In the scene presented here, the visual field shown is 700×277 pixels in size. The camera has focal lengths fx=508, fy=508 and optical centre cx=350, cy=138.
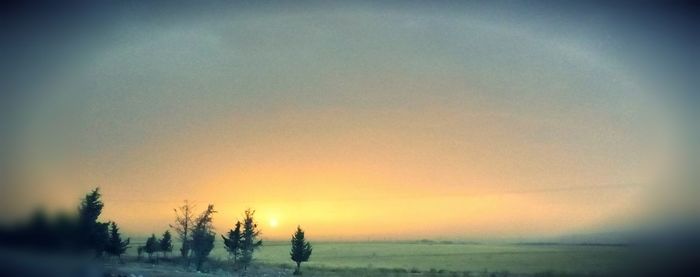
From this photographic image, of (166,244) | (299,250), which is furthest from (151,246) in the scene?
(299,250)

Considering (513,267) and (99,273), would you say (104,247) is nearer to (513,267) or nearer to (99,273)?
(99,273)

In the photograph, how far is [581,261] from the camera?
25.9 feet

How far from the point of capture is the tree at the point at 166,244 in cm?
943

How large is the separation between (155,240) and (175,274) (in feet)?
5.26

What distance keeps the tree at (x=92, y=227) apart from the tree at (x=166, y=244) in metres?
1.14

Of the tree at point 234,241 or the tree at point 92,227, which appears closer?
the tree at point 92,227

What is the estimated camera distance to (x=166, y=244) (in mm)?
9531

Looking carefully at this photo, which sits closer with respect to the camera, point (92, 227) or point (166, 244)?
point (92, 227)

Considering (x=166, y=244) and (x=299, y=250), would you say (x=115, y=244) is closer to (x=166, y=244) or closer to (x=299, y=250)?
(x=166, y=244)

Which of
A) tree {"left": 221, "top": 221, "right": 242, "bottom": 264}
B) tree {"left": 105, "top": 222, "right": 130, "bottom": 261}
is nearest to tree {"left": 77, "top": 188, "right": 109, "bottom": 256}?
tree {"left": 105, "top": 222, "right": 130, "bottom": 261}

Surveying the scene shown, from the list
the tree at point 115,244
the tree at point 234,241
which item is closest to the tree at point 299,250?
the tree at point 234,241

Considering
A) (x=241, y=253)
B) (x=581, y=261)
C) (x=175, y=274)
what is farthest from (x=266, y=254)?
(x=581, y=261)

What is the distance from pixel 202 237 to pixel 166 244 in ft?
2.16

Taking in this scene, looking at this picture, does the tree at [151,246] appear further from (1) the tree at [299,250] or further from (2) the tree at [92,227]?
(1) the tree at [299,250]
